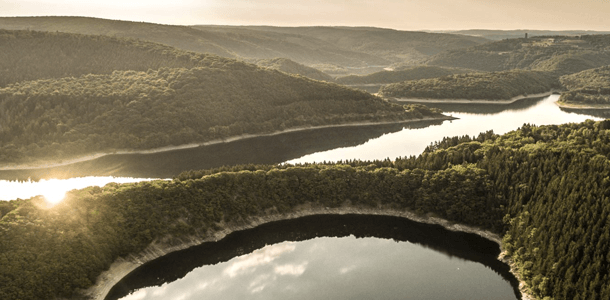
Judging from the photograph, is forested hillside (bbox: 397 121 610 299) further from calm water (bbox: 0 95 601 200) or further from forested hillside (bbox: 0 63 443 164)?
forested hillside (bbox: 0 63 443 164)

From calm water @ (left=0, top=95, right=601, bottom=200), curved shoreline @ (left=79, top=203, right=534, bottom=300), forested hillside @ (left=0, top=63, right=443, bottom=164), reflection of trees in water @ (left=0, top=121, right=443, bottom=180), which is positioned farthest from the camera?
forested hillside @ (left=0, top=63, right=443, bottom=164)

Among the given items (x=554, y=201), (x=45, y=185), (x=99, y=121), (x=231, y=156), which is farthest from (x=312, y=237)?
(x=99, y=121)

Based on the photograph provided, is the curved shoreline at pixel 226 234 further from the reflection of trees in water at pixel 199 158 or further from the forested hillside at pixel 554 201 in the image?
the reflection of trees in water at pixel 199 158

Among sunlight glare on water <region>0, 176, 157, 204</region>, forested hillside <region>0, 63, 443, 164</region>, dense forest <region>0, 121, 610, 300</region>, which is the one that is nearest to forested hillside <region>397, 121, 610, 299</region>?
dense forest <region>0, 121, 610, 300</region>

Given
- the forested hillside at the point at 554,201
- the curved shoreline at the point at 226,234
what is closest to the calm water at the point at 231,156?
the forested hillside at the point at 554,201

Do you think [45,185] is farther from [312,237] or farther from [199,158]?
[312,237]
